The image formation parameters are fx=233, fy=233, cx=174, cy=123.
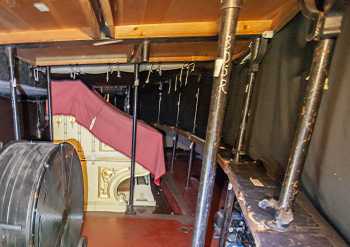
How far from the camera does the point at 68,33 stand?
1.79 m

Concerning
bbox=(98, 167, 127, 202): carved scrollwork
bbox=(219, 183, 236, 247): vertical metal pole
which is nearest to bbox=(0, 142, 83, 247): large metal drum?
bbox=(219, 183, 236, 247): vertical metal pole

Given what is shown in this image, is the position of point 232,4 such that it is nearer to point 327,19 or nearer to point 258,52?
point 327,19

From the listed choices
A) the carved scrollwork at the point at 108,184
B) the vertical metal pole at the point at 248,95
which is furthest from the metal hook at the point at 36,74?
the vertical metal pole at the point at 248,95

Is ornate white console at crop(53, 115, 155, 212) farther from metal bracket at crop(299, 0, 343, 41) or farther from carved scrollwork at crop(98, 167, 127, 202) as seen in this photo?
metal bracket at crop(299, 0, 343, 41)

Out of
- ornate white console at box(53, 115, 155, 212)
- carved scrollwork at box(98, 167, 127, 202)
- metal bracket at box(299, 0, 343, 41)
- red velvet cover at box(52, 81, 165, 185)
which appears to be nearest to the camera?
metal bracket at box(299, 0, 343, 41)

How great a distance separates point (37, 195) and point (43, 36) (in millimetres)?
1255

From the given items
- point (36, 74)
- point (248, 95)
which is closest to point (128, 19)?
point (248, 95)

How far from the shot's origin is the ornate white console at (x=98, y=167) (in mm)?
3111

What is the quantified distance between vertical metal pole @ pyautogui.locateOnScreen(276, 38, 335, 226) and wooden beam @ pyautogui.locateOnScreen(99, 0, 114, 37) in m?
1.06

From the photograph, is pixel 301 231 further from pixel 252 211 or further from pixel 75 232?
pixel 75 232

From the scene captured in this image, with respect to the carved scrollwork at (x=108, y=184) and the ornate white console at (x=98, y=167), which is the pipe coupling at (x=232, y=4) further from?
the carved scrollwork at (x=108, y=184)

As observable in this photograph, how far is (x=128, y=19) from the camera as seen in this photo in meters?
1.61

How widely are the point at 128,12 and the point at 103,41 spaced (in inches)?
16.9

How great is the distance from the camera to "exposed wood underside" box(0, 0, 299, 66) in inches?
52.3
